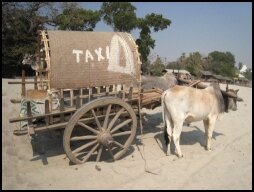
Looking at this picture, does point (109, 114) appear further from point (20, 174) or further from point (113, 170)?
point (20, 174)

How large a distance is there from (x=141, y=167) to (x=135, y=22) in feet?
71.7

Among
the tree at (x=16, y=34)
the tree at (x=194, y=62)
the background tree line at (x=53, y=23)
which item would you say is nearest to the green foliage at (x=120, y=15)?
the background tree line at (x=53, y=23)

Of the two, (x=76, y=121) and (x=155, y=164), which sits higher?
(x=76, y=121)

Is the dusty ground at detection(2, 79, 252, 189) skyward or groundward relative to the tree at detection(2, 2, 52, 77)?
groundward

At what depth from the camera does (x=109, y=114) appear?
221 inches

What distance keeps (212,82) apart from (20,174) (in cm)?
454

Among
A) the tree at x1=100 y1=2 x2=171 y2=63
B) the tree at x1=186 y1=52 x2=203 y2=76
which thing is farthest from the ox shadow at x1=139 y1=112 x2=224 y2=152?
the tree at x1=186 y1=52 x2=203 y2=76

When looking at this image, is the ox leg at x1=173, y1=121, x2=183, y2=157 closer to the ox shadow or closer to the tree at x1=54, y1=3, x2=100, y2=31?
the ox shadow

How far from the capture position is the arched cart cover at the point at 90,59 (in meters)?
5.39

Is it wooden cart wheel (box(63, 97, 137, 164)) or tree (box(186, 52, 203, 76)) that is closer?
wooden cart wheel (box(63, 97, 137, 164))

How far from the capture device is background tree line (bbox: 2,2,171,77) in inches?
759

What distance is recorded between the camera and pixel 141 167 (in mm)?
5645

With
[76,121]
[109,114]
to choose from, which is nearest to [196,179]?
[109,114]

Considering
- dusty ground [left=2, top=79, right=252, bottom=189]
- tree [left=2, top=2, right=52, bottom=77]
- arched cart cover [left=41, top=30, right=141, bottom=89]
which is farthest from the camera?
tree [left=2, top=2, right=52, bottom=77]
